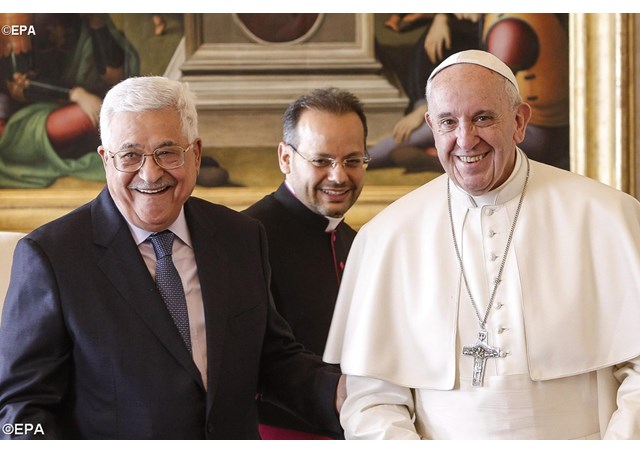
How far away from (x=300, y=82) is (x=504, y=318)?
2135mm

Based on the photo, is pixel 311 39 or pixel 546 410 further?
pixel 311 39

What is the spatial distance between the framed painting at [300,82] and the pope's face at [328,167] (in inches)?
30.0

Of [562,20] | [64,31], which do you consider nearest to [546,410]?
[562,20]

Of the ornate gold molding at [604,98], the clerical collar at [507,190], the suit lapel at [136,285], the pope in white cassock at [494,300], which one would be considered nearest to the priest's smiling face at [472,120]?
the pope in white cassock at [494,300]

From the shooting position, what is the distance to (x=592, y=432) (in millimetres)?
2494

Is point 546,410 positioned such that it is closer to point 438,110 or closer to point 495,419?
point 495,419

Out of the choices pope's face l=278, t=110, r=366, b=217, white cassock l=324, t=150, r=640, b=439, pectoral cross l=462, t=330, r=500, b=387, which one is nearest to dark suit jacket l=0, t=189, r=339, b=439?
white cassock l=324, t=150, r=640, b=439

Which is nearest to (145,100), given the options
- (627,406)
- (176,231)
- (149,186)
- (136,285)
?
(149,186)

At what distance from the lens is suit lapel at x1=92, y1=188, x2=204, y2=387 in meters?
2.52

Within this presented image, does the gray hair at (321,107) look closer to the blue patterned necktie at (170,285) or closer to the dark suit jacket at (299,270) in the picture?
the dark suit jacket at (299,270)

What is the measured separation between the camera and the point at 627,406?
2.37 meters

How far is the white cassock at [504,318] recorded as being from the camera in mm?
2475

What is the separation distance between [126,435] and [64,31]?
8.15 feet

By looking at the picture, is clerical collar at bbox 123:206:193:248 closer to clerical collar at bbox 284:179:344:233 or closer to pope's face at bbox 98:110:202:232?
pope's face at bbox 98:110:202:232
